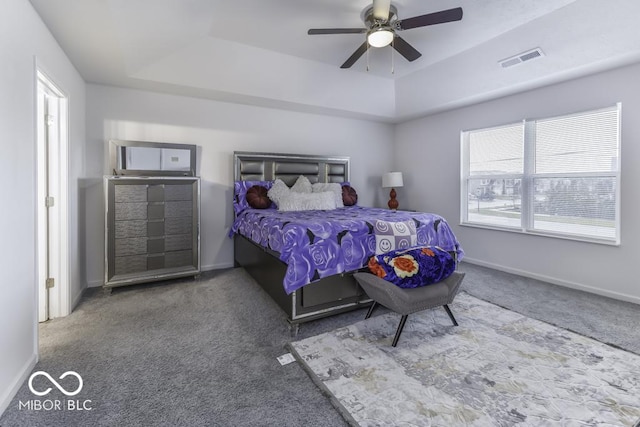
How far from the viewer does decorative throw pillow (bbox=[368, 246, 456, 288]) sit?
2.35m

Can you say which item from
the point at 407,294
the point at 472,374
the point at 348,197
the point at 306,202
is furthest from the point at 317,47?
the point at 472,374

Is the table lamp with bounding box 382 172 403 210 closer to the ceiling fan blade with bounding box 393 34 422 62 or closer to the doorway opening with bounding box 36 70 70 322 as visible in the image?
the ceiling fan blade with bounding box 393 34 422 62

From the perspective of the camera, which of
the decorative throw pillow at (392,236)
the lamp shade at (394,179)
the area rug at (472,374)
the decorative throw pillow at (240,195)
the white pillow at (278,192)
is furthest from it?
the lamp shade at (394,179)

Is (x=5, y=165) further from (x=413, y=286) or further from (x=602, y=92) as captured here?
(x=602, y=92)

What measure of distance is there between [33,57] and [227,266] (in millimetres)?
3214

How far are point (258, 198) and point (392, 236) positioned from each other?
220 cm

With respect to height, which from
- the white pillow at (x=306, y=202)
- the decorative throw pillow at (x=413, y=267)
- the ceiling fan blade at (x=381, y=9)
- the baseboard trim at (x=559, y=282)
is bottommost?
the baseboard trim at (x=559, y=282)

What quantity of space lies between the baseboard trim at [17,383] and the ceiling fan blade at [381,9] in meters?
3.75

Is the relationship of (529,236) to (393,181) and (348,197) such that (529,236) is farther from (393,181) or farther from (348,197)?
(348,197)

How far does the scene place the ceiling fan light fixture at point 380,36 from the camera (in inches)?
105

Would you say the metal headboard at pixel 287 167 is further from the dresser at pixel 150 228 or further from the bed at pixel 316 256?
the bed at pixel 316 256

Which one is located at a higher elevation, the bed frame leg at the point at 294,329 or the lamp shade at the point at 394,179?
the lamp shade at the point at 394,179

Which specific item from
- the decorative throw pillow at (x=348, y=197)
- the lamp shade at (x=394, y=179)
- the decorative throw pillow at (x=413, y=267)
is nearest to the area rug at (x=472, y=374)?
the decorative throw pillow at (x=413, y=267)

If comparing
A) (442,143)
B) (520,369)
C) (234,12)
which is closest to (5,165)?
(234,12)
